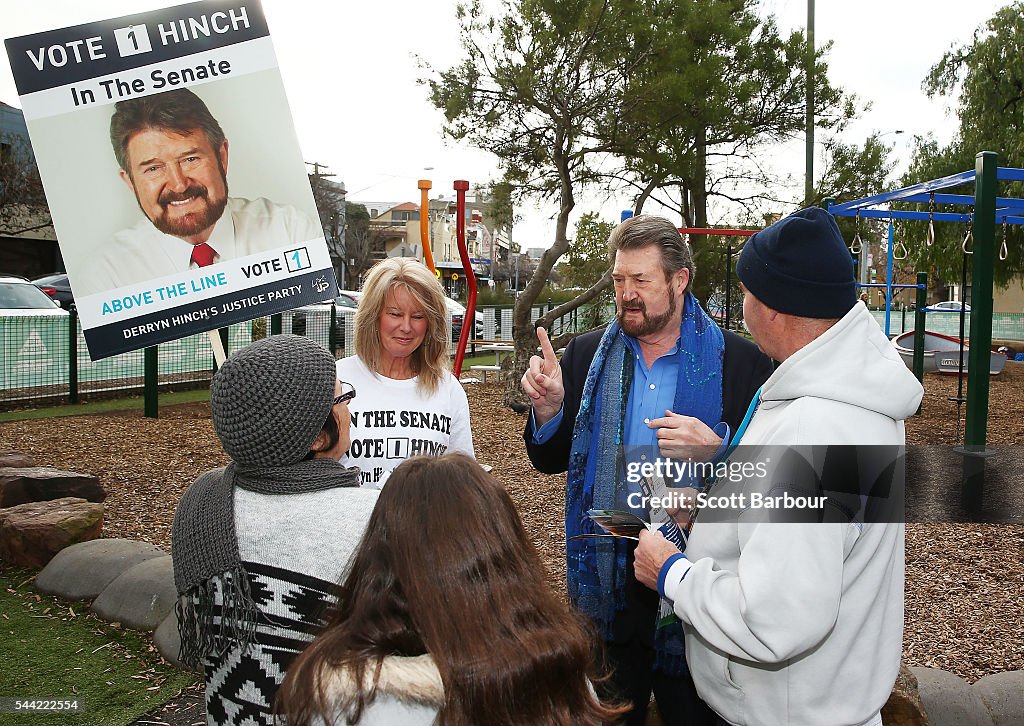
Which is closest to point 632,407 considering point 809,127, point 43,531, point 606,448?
point 606,448

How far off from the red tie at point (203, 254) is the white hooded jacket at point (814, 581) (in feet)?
12.2

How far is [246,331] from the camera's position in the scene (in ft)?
37.8

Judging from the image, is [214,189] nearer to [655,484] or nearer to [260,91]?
[260,91]

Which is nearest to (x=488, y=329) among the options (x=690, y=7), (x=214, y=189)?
(x=690, y=7)

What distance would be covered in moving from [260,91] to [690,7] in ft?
24.3

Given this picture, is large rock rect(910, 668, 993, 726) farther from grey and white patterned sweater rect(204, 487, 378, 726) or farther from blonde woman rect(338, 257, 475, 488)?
grey and white patterned sweater rect(204, 487, 378, 726)

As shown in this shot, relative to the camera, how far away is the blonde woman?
105 inches

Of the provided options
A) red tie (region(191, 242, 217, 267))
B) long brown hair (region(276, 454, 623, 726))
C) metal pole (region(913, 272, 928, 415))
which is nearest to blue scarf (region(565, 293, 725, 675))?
long brown hair (region(276, 454, 623, 726))

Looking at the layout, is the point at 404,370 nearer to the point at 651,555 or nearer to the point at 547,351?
the point at 547,351

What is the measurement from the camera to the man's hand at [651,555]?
5.34 feet

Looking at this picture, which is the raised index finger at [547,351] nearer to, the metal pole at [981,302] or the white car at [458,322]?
the metal pole at [981,302]

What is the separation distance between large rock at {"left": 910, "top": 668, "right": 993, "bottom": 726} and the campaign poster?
3.41m

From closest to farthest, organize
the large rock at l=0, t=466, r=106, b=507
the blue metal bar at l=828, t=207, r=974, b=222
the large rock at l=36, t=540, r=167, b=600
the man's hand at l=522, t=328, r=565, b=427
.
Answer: the man's hand at l=522, t=328, r=565, b=427, the large rock at l=36, t=540, r=167, b=600, the large rock at l=0, t=466, r=106, b=507, the blue metal bar at l=828, t=207, r=974, b=222

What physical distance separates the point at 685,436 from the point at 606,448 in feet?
1.33
